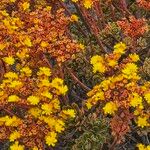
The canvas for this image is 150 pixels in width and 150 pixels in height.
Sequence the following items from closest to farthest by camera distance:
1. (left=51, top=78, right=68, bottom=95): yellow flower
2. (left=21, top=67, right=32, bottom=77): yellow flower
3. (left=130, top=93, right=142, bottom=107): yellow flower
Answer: (left=130, top=93, right=142, bottom=107): yellow flower → (left=51, top=78, right=68, bottom=95): yellow flower → (left=21, top=67, right=32, bottom=77): yellow flower

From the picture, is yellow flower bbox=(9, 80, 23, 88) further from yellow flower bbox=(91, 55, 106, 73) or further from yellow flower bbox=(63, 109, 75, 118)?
yellow flower bbox=(91, 55, 106, 73)

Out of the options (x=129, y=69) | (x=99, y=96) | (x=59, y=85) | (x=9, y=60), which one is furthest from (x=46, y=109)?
(x=129, y=69)

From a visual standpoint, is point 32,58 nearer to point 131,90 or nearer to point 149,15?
point 131,90

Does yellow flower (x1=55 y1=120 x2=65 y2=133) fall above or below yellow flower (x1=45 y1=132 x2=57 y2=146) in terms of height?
above

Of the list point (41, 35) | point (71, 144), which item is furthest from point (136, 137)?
point (41, 35)

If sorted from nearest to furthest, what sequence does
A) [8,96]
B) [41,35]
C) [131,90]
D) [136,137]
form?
[131,90]
[8,96]
[41,35]
[136,137]

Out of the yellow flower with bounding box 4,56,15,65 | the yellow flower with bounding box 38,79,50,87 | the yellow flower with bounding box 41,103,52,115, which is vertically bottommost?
the yellow flower with bounding box 41,103,52,115

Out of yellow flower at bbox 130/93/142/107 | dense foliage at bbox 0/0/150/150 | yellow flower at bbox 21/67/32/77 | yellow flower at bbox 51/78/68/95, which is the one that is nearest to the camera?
yellow flower at bbox 130/93/142/107

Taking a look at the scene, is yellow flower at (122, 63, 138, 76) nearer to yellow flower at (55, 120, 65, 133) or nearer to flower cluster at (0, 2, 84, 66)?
flower cluster at (0, 2, 84, 66)

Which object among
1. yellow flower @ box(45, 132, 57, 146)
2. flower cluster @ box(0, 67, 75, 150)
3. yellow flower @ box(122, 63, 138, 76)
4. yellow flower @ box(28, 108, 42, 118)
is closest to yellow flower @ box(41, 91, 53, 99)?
flower cluster @ box(0, 67, 75, 150)

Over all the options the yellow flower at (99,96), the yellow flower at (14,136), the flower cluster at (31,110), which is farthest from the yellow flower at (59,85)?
the yellow flower at (14,136)

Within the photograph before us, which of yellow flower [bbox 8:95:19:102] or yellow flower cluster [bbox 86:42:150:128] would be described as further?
yellow flower [bbox 8:95:19:102]
